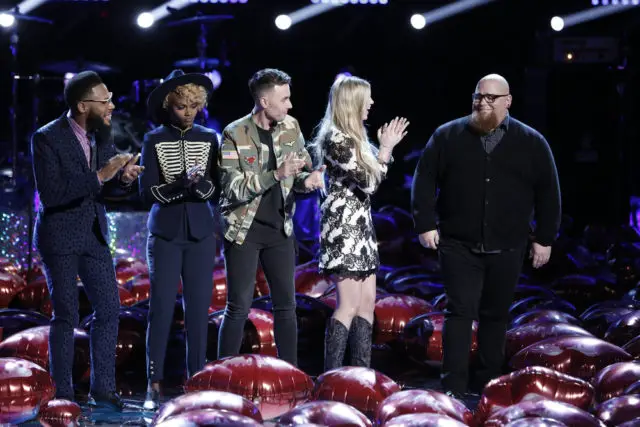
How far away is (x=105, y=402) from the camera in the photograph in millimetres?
5035

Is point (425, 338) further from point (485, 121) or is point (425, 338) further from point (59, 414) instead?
point (59, 414)

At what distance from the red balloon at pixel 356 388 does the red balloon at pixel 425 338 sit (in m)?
1.66

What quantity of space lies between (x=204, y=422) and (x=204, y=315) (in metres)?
1.67

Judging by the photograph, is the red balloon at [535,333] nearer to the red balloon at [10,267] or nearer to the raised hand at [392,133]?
the raised hand at [392,133]

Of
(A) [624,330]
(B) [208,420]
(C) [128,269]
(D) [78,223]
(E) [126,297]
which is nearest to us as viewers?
(B) [208,420]

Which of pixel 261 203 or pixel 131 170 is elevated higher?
pixel 131 170

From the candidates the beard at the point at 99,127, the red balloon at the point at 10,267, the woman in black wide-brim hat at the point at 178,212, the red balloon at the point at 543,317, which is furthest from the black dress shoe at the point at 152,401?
the red balloon at the point at 10,267

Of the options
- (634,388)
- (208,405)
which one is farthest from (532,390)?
(208,405)

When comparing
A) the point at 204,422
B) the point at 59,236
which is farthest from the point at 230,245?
the point at 204,422

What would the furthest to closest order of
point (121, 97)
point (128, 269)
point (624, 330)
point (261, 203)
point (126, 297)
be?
point (121, 97) → point (128, 269) → point (126, 297) → point (624, 330) → point (261, 203)

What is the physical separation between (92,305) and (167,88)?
44.1 inches

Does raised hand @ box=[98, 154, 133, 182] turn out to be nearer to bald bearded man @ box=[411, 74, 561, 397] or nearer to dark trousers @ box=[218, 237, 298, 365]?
dark trousers @ box=[218, 237, 298, 365]

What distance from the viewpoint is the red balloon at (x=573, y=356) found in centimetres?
546

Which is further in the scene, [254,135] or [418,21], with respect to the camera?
[418,21]
